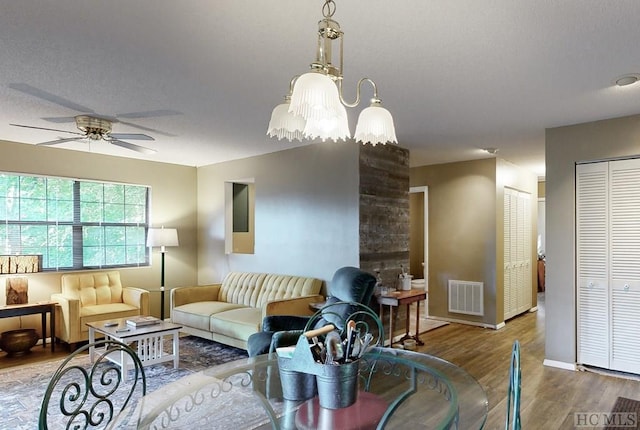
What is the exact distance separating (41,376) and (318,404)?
3.50 meters

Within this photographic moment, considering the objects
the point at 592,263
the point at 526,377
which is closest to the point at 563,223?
the point at 592,263

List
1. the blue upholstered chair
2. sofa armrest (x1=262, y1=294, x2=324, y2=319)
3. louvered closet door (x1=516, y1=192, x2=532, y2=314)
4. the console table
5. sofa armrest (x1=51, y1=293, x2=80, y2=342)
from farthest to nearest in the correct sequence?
louvered closet door (x1=516, y1=192, x2=532, y2=314) → sofa armrest (x1=51, y1=293, x2=80, y2=342) → the console table → sofa armrest (x1=262, y1=294, x2=324, y2=319) → the blue upholstered chair

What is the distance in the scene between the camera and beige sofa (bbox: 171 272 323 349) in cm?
429

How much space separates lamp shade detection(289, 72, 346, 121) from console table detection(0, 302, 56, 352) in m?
4.55

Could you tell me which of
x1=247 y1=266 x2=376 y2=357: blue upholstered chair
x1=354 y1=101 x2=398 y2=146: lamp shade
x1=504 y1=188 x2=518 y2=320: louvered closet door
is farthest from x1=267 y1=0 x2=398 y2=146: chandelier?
x1=504 y1=188 x2=518 y2=320: louvered closet door

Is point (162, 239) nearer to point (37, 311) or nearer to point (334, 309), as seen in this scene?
point (37, 311)

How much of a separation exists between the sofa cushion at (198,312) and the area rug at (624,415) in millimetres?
3886

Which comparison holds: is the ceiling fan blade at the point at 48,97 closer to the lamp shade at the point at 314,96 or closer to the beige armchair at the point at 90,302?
the beige armchair at the point at 90,302

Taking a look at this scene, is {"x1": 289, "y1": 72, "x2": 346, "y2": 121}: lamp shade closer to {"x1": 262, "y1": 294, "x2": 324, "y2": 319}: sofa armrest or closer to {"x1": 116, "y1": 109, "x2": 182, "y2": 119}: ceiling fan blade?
{"x1": 116, "y1": 109, "x2": 182, "y2": 119}: ceiling fan blade

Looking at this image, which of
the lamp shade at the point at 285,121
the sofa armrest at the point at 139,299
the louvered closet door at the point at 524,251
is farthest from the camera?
the louvered closet door at the point at 524,251

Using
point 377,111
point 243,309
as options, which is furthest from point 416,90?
point 243,309

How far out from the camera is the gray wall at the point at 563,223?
12.9ft

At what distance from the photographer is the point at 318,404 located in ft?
5.55

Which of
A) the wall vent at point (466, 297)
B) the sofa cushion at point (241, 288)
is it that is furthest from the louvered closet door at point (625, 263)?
the sofa cushion at point (241, 288)
